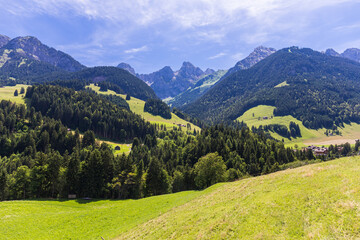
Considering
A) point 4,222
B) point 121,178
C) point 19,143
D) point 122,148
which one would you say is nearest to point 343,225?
point 4,222

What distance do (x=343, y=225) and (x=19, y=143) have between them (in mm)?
196828

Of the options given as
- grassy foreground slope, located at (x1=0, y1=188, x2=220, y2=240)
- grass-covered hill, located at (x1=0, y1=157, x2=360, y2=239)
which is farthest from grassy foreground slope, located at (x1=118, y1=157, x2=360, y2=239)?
grassy foreground slope, located at (x1=0, y1=188, x2=220, y2=240)

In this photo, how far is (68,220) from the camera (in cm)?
4041

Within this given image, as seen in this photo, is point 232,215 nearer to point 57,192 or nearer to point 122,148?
point 57,192

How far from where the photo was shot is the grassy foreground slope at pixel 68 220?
113ft

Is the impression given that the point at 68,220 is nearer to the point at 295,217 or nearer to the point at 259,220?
the point at 259,220

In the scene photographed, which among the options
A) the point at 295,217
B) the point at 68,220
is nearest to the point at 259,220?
the point at 295,217

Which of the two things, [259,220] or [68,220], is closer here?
[259,220]

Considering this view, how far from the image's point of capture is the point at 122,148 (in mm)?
183625

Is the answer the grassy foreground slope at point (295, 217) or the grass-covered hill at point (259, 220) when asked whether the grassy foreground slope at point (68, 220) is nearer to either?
the grass-covered hill at point (259, 220)

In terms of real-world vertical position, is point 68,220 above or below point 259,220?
below

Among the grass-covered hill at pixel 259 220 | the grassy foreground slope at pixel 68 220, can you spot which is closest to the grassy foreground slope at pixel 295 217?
the grass-covered hill at pixel 259 220

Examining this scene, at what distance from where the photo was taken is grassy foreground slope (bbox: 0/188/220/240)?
1356 inches

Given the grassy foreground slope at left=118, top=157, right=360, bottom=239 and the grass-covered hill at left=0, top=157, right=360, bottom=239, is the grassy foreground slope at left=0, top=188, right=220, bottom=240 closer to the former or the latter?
the grass-covered hill at left=0, top=157, right=360, bottom=239
